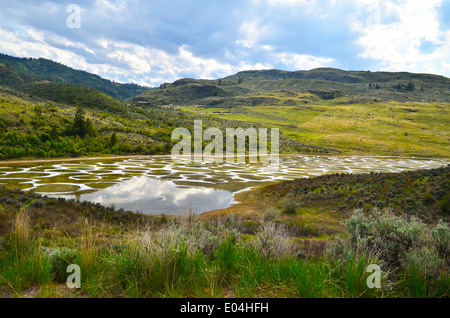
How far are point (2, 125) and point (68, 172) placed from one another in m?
27.4

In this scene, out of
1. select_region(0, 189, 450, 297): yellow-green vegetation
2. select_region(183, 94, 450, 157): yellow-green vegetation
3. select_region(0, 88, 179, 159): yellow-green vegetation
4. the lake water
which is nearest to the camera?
Result: select_region(0, 189, 450, 297): yellow-green vegetation

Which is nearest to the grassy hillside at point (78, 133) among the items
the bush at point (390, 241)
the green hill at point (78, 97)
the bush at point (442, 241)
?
the green hill at point (78, 97)

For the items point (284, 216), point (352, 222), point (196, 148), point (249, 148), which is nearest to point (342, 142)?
point (249, 148)

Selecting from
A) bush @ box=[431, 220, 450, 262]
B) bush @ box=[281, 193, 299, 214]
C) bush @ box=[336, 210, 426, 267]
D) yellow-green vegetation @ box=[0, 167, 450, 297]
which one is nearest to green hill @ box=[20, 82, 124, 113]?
bush @ box=[281, 193, 299, 214]

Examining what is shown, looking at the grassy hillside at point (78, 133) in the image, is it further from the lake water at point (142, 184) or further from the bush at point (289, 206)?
the bush at point (289, 206)

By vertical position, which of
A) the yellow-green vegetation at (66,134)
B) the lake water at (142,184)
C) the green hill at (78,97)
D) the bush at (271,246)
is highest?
Result: the green hill at (78,97)

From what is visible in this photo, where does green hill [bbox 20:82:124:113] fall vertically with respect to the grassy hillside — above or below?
above

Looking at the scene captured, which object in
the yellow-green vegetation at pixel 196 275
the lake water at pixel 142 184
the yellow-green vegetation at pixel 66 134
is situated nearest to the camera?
the yellow-green vegetation at pixel 196 275

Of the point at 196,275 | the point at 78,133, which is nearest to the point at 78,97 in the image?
the point at 78,133

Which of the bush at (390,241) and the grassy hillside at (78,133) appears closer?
the bush at (390,241)

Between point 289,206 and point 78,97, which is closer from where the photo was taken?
point 289,206

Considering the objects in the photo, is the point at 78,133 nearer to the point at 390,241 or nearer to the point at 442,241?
the point at 390,241

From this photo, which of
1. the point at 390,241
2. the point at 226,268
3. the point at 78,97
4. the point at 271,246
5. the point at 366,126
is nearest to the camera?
the point at 226,268

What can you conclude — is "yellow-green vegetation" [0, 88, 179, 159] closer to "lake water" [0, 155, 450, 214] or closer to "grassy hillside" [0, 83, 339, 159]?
"grassy hillside" [0, 83, 339, 159]
